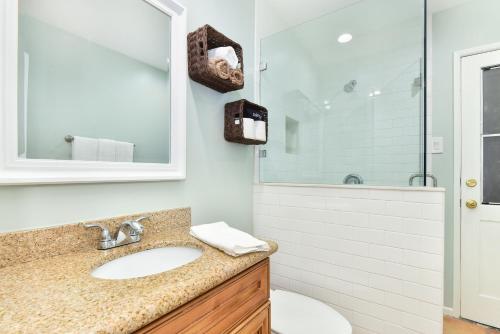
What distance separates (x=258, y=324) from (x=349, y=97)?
4.58 feet

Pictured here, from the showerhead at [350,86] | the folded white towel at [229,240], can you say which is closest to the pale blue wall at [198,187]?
the folded white towel at [229,240]

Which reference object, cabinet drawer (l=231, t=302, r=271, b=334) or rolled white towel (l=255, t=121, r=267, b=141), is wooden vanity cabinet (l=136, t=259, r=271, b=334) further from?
rolled white towel (l=255, t=121, r=267, b=141)

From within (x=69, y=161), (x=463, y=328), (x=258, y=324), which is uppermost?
(x=69, y=161)

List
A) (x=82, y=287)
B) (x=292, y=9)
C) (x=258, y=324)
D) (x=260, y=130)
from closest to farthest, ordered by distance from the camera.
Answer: (x=82, y=287), (x=258, y=324), (x=260, y=130), (x=292, y=9)

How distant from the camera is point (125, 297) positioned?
522 mm

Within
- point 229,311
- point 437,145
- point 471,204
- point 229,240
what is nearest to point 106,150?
point 229,240

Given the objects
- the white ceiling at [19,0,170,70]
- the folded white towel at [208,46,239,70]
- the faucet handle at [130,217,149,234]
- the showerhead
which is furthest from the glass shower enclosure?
the faucet handle at [130,217,149,234]

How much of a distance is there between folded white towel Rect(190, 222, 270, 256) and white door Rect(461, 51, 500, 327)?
5.79 feet

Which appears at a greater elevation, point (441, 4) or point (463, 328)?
point (441, 4)

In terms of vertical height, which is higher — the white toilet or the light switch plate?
the light switch plate

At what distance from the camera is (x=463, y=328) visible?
1.67m

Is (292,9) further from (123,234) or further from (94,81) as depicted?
(123,234)

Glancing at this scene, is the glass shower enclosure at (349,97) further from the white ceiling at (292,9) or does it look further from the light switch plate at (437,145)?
the light switch plate at (437,145)

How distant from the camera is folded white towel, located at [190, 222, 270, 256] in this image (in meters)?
0.81
